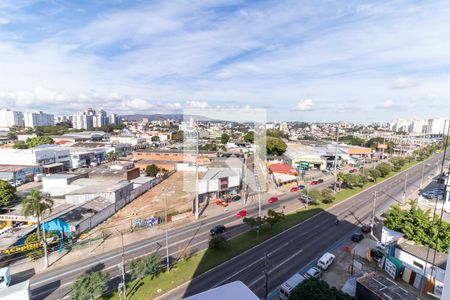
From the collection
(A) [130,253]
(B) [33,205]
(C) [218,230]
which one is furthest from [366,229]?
(B) [33,205]

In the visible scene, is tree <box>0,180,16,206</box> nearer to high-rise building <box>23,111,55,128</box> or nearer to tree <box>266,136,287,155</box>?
tree <box>266,136,287,155</box>

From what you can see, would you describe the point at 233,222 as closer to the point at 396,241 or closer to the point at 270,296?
the point at 270,296

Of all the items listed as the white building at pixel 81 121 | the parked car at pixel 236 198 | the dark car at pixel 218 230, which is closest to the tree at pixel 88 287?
the dark car at pixel 218 230

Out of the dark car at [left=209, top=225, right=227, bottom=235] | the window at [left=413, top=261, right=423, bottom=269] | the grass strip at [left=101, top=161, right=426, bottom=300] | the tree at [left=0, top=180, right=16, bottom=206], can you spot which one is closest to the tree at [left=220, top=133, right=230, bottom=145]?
the grass strip at [left=101, top=161, right=426, bottom=300]

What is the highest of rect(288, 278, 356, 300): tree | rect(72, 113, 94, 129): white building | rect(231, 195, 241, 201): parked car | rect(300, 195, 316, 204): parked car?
rect(72, 113, 94, 129): white building

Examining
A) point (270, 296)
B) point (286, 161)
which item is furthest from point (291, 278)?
point (286, 161)

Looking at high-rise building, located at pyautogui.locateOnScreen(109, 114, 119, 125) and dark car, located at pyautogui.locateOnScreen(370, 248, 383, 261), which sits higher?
high-rise building, located at pyautogui.locateOnScreen(109, 114, 119, 125)
